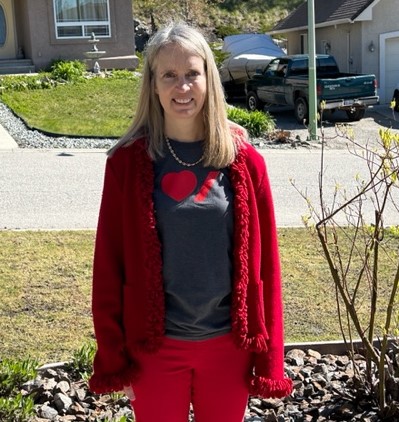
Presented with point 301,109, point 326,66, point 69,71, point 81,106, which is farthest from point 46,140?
point 326,66

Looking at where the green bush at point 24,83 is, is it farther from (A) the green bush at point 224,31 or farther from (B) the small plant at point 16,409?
(B) the small plant at point 16,409

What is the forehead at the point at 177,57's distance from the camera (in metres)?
2.68

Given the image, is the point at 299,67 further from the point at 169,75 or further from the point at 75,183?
the point at 169,75

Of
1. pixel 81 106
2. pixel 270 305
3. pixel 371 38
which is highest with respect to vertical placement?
pixel 371 38

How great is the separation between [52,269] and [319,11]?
23.7 m

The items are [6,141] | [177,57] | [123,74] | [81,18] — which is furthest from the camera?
[81,18]

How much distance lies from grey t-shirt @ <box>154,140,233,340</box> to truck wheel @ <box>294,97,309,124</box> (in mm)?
17207

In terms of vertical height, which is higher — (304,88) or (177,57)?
(177,57)

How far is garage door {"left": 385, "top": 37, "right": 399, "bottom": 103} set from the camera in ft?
82.2

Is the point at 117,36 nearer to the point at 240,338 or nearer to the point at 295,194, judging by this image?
the point at 295,194

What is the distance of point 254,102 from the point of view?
74.5 ft

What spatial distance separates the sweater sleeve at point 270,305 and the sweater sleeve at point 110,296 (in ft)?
1.52

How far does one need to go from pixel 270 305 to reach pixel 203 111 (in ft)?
2.43

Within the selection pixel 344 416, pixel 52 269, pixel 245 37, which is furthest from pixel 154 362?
pixel 245 37
